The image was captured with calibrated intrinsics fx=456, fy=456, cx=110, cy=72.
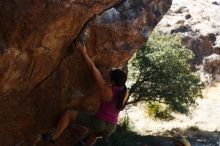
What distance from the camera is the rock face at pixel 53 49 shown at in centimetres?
770

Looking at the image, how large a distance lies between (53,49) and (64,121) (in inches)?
60.7

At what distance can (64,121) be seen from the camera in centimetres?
912

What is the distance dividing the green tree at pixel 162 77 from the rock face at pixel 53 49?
6.47 meters

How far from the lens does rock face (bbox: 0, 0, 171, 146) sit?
25.3 ft

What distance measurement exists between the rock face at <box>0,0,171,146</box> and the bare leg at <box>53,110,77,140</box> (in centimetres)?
67

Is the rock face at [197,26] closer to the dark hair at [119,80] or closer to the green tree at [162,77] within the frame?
the green tree at [162,77]

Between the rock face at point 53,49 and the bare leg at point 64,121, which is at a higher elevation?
the rock face at point 53,49

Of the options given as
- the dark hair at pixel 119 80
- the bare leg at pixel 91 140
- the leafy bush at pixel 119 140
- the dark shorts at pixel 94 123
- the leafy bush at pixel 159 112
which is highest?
the dark hair at pixel 119 80

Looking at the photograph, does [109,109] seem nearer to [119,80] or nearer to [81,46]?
[119,80]

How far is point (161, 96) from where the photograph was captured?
725 inches

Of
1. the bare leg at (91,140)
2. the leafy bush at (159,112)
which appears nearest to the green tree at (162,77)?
the leafy bush at (159,112)

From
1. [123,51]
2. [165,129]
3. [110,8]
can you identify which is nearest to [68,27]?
[110,8]

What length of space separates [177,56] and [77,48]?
1092cm

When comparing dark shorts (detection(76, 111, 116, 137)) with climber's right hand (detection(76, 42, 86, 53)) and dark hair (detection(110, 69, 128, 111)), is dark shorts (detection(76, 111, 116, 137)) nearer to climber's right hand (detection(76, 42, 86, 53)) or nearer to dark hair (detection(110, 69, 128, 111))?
dark hair (detection(110, 69, 128, 111))
